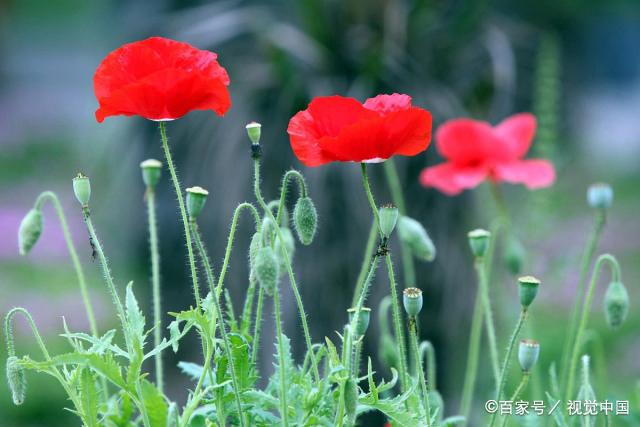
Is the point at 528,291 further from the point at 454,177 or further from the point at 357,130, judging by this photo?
the point at 454,177

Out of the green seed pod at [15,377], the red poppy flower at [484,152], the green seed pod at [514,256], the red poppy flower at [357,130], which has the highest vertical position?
the red poppy flower at [484,152]

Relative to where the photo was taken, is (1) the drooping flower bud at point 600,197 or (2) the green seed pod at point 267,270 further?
(1) the drooping flower bud at point 600,197

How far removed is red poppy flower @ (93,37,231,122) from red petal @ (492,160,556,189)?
47cm

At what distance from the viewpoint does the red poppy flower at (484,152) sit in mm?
1041

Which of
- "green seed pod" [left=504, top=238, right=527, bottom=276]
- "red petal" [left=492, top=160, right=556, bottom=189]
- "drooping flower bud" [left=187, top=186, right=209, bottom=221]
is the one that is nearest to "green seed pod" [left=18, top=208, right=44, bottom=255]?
"drooping flower bud" [left=187, top=186, right=209, bottom=221]

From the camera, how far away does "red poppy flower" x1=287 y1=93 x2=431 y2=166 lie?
589 millimetres

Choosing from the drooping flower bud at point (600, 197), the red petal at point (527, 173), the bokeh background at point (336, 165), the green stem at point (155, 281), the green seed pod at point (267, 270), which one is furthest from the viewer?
the bokeh background at point (336, 165)

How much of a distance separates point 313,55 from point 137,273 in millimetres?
537

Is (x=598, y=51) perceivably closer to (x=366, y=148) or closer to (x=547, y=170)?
(x=547, y=170)

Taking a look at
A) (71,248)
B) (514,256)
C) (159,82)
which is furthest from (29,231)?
(514,256)

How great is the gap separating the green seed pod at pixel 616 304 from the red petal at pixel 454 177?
289mm

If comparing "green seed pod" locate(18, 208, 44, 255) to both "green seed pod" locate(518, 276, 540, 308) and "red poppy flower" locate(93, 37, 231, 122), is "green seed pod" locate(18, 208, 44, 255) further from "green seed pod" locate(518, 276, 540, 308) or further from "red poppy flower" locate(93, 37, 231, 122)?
"green seed pod" locate(518, 276, 540, 308)

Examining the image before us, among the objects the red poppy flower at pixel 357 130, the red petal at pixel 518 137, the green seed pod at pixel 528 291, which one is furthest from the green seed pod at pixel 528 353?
the red petal at pixel 518 137

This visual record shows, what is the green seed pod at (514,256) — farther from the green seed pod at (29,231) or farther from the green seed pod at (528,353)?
the green seed pod at (29,231)
